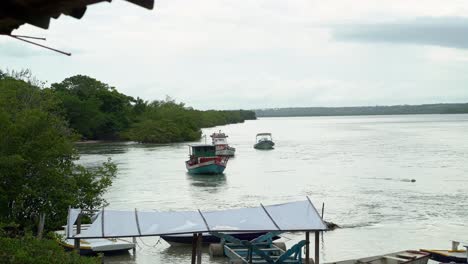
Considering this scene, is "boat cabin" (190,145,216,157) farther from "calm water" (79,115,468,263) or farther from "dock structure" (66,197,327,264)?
"dock structure" (66,197,327,264)

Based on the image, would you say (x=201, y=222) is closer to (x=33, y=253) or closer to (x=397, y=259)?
(x=33, y=253)

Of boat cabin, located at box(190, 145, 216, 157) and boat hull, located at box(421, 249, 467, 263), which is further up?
boat cabin, located at box(190, 145, 216, 157)

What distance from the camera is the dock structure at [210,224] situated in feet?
41.2

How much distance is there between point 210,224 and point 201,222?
20cm

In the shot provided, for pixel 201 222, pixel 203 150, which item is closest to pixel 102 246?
pixel 201 222

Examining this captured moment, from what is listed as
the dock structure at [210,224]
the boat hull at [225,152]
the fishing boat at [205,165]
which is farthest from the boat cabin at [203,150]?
the dock structure at [210,224]

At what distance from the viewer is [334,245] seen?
800 inches

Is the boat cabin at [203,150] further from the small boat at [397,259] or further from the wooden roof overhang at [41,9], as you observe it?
the wooden roof overhang at [41,9]

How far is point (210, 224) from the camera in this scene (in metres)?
13.0

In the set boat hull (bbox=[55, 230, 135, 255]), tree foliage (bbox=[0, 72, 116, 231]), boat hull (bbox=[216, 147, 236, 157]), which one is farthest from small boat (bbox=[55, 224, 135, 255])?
boat hull (bbox=[216, 147, 236, 157])

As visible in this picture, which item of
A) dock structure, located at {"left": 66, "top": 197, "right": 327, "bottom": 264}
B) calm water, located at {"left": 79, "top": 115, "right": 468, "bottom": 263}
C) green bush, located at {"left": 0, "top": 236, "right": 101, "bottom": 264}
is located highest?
green bush, located at {"left": 0, "top": 236, "right": 101, "bottom": 264}

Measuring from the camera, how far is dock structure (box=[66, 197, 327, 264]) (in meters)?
12.6

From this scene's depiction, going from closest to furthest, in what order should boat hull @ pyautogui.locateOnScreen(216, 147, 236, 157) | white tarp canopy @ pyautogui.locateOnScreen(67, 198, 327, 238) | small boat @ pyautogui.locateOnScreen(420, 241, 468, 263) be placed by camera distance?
white tarp canopy @ pyautogui.locateOnScreen(67, 198, 327, 238) < small boat @ pyautogui.locateOnScreen(420, 241, 468, 263) < boat hull @ pyautogui.locateOnScreen(216, 147, 236, 157)

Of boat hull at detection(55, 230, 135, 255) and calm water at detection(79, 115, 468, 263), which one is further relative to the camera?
calm water at detection(79, 115, 468, 263)
